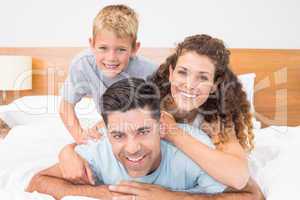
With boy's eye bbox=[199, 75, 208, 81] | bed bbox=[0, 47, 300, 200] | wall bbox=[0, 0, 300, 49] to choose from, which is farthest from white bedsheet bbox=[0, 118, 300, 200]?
wall bbox=[0, 0, 300, 49]

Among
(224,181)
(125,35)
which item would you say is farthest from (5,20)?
(224,181)

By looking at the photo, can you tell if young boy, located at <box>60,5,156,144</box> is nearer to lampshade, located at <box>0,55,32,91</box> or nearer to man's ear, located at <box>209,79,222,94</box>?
man's ear, located at <box>209,79,222,94</box>

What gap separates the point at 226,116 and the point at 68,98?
60 centimetres

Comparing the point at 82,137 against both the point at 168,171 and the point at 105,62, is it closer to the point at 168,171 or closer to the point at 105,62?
the point at 105,62

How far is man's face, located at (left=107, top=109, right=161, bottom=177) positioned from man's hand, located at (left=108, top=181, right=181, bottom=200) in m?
0.05

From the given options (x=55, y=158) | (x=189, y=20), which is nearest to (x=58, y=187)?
(x=55, y=158)

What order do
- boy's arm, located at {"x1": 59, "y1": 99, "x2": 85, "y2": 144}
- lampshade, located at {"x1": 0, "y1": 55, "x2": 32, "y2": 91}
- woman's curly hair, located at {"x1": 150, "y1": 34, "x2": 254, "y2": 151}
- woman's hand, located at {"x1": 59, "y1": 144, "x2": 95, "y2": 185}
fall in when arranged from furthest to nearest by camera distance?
lampshade, located at {"x1": 0, "y1": 55, "x2": 32, "y2": 91}
boy's arm, located at {"x1": 59, "y1": 99, "x2": 85, "y2": 144}
woman's curly hair, located at {"x1": 150, "y1": 34, "x2": 254, "y2": 151}
woman's hand, located at {"x1": 59, "y1": 144, "x2": 95, "y2": 185}

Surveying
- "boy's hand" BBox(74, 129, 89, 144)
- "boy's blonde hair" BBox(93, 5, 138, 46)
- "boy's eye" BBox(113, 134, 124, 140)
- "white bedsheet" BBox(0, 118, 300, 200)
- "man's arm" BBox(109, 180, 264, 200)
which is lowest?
A: "white bedsheet" BBox(0, 118, 300, 200)

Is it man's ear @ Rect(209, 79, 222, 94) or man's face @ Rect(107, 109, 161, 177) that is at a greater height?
man's ear @ Rect(209, 79, 222, 94)

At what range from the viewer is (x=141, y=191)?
38.1 inches

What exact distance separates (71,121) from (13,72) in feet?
3.60

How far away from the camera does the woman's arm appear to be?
96 centimetres

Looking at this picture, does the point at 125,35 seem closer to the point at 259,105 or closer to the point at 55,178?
the point at 55,178

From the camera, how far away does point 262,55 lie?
7.77 feet
